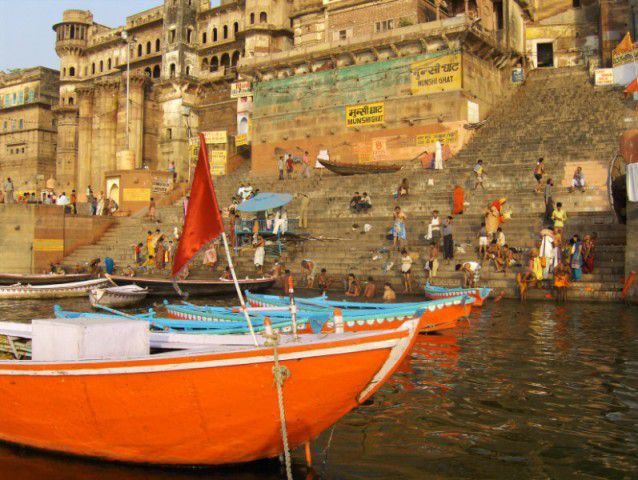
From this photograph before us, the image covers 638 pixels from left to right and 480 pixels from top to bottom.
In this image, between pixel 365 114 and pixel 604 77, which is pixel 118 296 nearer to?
pixel 365 114

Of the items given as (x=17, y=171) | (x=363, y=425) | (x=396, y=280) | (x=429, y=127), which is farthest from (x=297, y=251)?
(x=17, y=171)

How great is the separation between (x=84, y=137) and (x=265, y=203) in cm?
3447

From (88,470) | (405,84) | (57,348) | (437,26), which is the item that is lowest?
(88,470)

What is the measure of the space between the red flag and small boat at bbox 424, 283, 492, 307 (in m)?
7.96

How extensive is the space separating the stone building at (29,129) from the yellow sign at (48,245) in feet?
107

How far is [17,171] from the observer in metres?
56.0

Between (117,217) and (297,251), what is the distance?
36.6 ft

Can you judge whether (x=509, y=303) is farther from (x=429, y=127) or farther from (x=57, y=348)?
(x=429, y=127)

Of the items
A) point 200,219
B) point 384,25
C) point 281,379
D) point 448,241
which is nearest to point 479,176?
point 448,241

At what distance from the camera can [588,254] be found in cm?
1484

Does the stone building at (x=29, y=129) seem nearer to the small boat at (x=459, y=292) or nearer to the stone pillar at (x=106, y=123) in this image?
the stone pillar at (x=106, y=123)

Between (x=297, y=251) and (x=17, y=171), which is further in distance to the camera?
(x=17, y=171)

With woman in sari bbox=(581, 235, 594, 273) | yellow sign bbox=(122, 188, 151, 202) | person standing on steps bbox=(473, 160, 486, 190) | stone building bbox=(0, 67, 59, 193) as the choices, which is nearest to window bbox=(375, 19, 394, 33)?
person standing on steps bbox=(473, 160, 486, 190)

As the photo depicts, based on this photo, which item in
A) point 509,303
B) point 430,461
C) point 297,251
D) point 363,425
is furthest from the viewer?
point 297,251
